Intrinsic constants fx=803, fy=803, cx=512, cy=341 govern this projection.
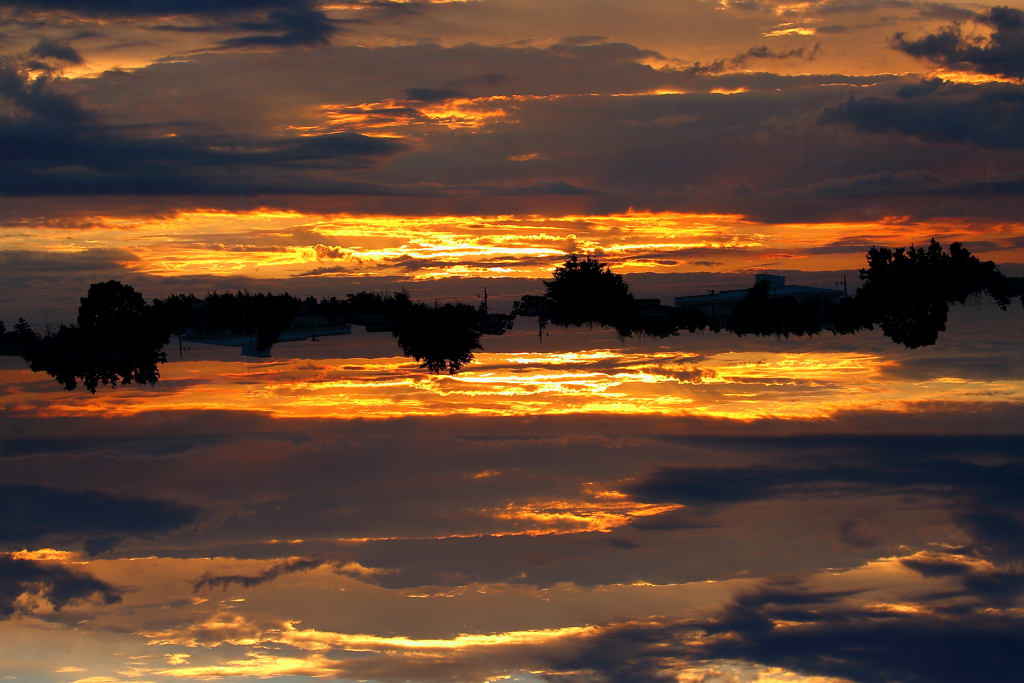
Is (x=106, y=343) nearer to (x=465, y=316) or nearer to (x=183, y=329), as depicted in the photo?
(x=183, y=329)

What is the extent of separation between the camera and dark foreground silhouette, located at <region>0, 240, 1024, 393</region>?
36812mm

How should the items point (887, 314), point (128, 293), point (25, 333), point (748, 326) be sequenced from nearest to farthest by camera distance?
point (128, 293) → point (25, 333) → point (887, 314) → point (748, 326)

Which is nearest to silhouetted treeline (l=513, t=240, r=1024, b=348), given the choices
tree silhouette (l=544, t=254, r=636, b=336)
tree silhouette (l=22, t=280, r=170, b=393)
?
tree silhouette (l=544, t=254, r=636, b=336)

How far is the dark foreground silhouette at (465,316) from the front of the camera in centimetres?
3681

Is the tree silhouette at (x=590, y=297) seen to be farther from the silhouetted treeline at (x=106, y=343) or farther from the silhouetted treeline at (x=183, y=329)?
the silhouetted treeline at (x=106, y=343)

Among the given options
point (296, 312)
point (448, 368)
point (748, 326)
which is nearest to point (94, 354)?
point (296, 312)

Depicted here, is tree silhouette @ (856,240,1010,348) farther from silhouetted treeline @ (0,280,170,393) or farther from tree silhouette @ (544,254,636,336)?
silhouetted treeline @ (0,280,170,393)

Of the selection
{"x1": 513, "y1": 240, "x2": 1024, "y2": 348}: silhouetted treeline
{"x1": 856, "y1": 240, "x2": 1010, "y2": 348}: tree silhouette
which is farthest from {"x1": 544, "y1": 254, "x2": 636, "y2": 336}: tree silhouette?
{"x1": 856, "y1": 240, "x2": 1010, "y2": 348}: tree silhouette

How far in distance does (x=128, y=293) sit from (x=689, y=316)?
95.5 feet

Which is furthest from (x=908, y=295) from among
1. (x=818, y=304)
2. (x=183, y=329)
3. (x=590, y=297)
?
(x=183, y=329)

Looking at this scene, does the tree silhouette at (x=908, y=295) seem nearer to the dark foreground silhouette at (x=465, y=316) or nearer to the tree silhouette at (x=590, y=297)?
the dark foreground silhouette at (x=465, y=316)

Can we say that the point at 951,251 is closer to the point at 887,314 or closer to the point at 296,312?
the point at 887,314

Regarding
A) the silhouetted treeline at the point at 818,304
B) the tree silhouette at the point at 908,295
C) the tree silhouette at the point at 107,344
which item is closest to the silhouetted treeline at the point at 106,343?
the tree silhouette at the point at 107,344

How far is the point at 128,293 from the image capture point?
3581cm
